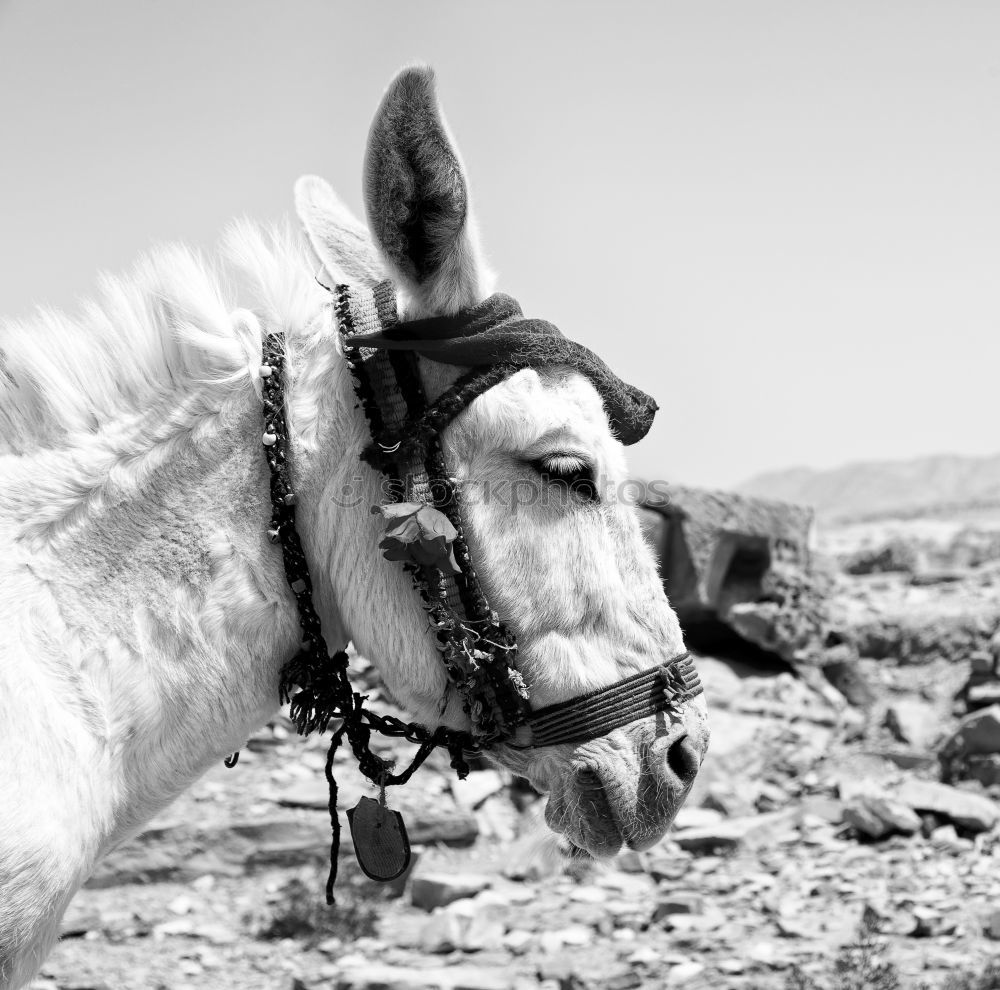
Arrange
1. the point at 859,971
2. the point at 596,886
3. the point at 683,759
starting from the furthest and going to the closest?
the point at 596,886 < the point at 859,971 < the point at 683,759

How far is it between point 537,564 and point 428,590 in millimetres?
240

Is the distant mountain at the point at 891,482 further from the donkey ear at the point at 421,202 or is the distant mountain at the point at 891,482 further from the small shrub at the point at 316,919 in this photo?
the donkey ear at the point at 421,202

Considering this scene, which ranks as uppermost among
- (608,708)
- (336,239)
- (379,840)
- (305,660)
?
(336,239)

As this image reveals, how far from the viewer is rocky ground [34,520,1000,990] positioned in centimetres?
512

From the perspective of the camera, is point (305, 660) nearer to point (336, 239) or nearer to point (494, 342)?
point (494, 342)

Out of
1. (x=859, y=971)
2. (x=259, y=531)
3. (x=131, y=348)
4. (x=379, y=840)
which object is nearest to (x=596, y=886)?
(x=859, y=971)

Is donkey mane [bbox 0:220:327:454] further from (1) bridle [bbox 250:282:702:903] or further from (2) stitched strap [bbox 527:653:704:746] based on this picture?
(2) stitched strap [bbox 527:653:704:746]

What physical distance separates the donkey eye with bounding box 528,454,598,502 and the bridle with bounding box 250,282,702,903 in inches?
7.8

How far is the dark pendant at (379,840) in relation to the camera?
2.40m

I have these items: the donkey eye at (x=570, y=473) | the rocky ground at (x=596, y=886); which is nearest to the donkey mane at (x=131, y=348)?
the donkey eye at (x=570, y=473)

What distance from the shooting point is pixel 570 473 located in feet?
7.25

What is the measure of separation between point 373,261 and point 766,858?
5226 mm

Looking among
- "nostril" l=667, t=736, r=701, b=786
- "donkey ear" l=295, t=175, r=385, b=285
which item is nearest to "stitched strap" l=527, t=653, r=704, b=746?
"nostril" l=667, t=736, r=701, b=786

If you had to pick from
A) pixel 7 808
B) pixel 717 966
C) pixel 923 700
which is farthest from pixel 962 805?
pixel 7 808
